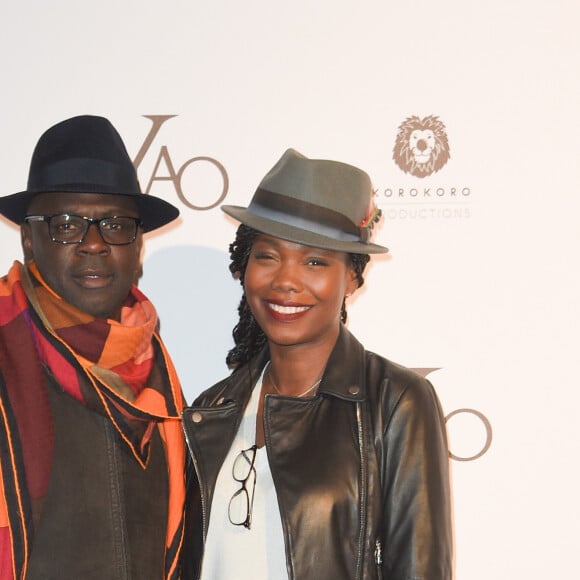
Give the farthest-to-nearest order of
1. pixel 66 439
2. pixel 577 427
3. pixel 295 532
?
1. pixel 577 427
2. pixel 66 439
3. pixel 295 532

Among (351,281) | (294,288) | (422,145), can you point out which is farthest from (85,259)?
(422,145)

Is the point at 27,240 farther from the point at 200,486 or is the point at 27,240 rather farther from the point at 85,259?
the point at 200,486

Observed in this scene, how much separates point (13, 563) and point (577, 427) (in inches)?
62.8

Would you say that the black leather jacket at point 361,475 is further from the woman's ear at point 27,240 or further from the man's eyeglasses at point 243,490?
the woman's ear at point 27,240

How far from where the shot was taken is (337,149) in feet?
8.53

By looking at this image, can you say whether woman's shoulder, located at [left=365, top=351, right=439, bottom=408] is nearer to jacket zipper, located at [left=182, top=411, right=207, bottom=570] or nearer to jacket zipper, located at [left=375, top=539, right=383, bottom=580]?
jacket zipper, located at [left=375, top=539, right=383, bottom=580]

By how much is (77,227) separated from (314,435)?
767 mm

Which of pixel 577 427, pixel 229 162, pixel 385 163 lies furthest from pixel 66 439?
pixel 577 427

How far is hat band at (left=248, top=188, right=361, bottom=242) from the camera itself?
6.50 ft

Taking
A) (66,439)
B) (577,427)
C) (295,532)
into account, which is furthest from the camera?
(577,427)

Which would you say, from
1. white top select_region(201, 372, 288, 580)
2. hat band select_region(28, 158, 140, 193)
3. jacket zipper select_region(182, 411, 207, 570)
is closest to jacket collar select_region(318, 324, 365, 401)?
white top select_region(201, 372, 288, 580)

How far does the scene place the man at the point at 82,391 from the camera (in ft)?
6.40

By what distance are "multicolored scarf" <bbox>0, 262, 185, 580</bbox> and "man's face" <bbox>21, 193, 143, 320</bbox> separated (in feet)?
0.12

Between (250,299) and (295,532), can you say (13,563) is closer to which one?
(295,532)
